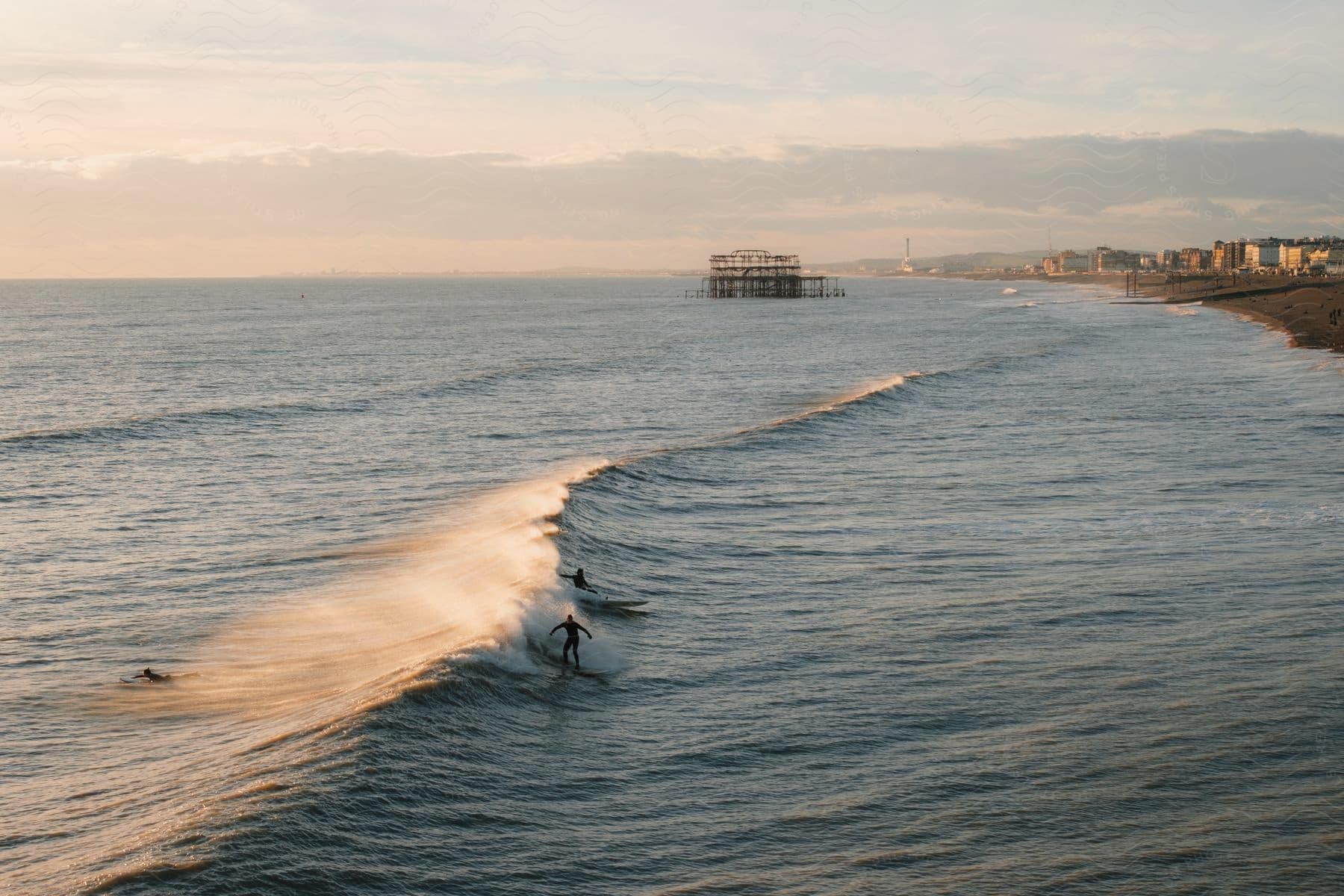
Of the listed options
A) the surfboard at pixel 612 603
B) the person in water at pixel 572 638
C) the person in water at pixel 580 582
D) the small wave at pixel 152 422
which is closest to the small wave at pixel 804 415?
the person in water at pixel 580 582

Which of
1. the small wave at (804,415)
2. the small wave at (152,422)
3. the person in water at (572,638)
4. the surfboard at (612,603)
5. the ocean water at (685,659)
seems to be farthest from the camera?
the small wave at (152,422)

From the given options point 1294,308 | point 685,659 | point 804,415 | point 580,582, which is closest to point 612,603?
point 580,582

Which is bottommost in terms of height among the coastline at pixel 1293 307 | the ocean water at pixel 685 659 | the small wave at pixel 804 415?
the ocean water at pixel 685 659

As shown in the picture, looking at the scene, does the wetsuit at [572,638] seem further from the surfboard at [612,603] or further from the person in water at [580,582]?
the surfboard at [612,603]

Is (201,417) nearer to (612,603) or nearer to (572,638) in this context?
(612,603)

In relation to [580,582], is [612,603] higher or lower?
lower

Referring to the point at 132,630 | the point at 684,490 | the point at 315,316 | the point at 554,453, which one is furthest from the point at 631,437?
the point at 315,316

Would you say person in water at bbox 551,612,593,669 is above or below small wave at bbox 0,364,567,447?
below

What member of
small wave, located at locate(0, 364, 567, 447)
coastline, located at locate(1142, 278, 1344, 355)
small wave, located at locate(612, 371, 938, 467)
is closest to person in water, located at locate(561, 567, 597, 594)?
small wave, located at locate(612, 371, 938, 467)

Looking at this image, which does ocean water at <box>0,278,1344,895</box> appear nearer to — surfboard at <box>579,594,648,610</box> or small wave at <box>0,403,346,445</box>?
surfboard at <box>579,594,648,610</box>
